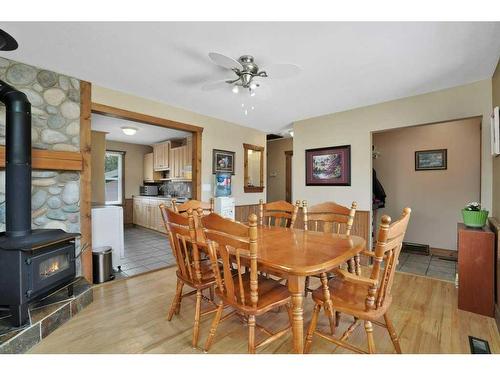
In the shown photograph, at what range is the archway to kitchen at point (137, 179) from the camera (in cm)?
336

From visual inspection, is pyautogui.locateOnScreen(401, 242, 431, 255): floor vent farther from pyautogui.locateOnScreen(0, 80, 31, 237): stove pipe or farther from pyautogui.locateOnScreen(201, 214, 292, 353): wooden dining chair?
pyautogui.locateOnScreen(0, 80, 31, 237): stove pipe

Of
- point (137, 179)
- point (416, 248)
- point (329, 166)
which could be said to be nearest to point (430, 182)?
point (416, 248)

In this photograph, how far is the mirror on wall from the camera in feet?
15.2

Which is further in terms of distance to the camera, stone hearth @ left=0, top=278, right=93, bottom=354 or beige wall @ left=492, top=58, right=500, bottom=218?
beige wall @ left=492, top=58, right=500, bottom=218

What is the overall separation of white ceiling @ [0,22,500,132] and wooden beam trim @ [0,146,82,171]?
838 millimetres

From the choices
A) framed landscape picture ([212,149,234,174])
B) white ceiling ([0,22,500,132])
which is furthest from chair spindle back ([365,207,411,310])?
framed landscape picture ([212,149,234,174])

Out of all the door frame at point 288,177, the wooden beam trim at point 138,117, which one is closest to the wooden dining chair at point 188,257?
the wooden beam trim at point 138,117

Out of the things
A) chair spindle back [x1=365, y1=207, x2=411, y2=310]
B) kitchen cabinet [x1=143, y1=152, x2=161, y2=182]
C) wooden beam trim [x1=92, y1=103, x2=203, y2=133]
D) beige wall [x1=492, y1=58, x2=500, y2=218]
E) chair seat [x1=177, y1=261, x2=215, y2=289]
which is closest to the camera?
chair spindle back [x1=365, y1=207, x2=411, y2=310]

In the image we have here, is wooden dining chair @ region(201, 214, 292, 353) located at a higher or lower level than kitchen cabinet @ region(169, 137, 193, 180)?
lower

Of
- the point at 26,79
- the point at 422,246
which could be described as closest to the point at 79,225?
the point at 26,79

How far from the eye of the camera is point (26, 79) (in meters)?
2.33

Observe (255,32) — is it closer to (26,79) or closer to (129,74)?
(129,74)

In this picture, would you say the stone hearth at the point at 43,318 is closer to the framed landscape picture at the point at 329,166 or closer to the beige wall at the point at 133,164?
the framed landscape picture at the point at 329,166
